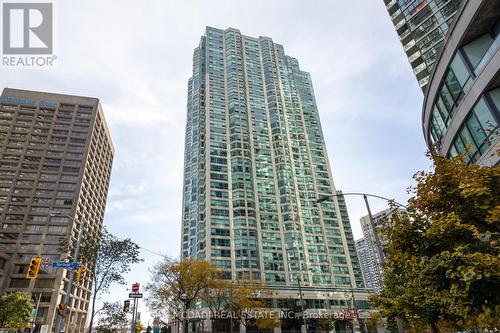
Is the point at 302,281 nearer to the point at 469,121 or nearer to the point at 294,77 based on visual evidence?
the point at 469,121

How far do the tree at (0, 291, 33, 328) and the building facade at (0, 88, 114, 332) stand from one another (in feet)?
51.9

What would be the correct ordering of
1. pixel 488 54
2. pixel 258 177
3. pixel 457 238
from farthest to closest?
pixel 258 177 < pixel 488 54 < pixel 457 238

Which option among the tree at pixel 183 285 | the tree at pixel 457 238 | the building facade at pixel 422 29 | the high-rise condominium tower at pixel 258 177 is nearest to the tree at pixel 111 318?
the tree at pixel 183 285

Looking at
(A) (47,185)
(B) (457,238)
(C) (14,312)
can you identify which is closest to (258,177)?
(A) (47,185)

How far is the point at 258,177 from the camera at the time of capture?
92438 mm

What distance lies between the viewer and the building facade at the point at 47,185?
73.0 meters

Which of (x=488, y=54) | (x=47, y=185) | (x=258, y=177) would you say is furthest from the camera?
(x=258, y=177)

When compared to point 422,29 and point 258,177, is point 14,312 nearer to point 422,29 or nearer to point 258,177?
point 258,177

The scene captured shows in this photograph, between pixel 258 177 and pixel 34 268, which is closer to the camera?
pixel 34 268

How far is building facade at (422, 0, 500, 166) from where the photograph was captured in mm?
16031

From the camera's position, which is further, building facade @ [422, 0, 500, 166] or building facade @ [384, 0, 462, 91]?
building facade @ [384, 0, 462, 91]

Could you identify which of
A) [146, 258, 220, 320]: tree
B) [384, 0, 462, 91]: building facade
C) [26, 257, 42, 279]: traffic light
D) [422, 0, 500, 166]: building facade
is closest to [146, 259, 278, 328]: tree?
[146, 258, 220, 320]: tree

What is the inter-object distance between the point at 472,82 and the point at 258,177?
76.2 meters

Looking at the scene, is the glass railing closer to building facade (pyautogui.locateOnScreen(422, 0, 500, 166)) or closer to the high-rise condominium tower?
building facade (pyautogui.locateOnScreen(422, 0, 500, 166))
